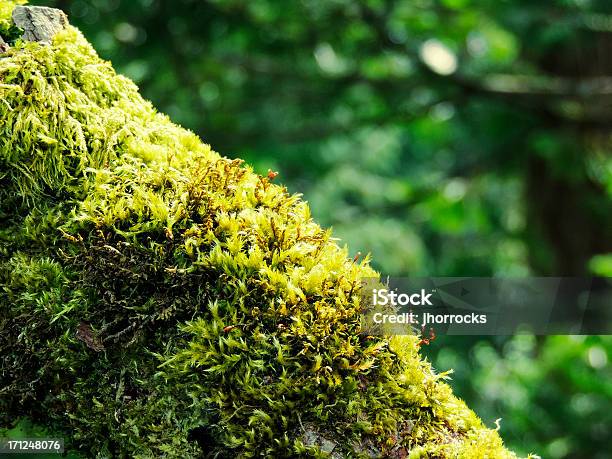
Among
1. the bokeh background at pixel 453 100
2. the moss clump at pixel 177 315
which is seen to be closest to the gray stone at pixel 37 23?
the moss clump at pixel 177 315

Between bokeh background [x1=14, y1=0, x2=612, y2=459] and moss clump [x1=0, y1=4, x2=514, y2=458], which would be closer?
moss clump [x1=0, y1=4, x2=514, y2=458]

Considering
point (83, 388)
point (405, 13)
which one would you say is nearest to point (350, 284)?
point (83, 388)

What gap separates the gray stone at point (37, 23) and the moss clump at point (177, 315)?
83 mm

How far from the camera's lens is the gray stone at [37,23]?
1.49 meters

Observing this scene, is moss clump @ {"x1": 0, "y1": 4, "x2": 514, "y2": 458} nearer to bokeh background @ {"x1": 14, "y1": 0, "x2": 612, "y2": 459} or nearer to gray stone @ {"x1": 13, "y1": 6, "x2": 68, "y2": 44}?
gray stone @ {"x1": 13, "y1": 6, "x2": 68, "y2": 44}

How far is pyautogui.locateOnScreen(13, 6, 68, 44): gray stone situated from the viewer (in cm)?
149

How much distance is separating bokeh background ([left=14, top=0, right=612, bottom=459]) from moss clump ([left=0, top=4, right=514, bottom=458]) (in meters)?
3.50

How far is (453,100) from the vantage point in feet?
19.0

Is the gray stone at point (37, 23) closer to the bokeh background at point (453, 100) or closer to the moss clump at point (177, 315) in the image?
the moss clump at point (177, 315)

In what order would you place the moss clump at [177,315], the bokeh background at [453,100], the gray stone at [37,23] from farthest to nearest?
the bokeh background at [453,100]
the gray stone at [37,23]
the moss clump at [177,315]

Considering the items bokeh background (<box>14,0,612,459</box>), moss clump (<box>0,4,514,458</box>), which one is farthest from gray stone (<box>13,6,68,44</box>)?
bokeh background (<box>14,0,612,459</box>)

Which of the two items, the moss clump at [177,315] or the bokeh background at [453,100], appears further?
the bokeh background at [453,100]

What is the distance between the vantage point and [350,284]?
50.4 inches

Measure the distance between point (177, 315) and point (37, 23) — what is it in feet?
2.57
